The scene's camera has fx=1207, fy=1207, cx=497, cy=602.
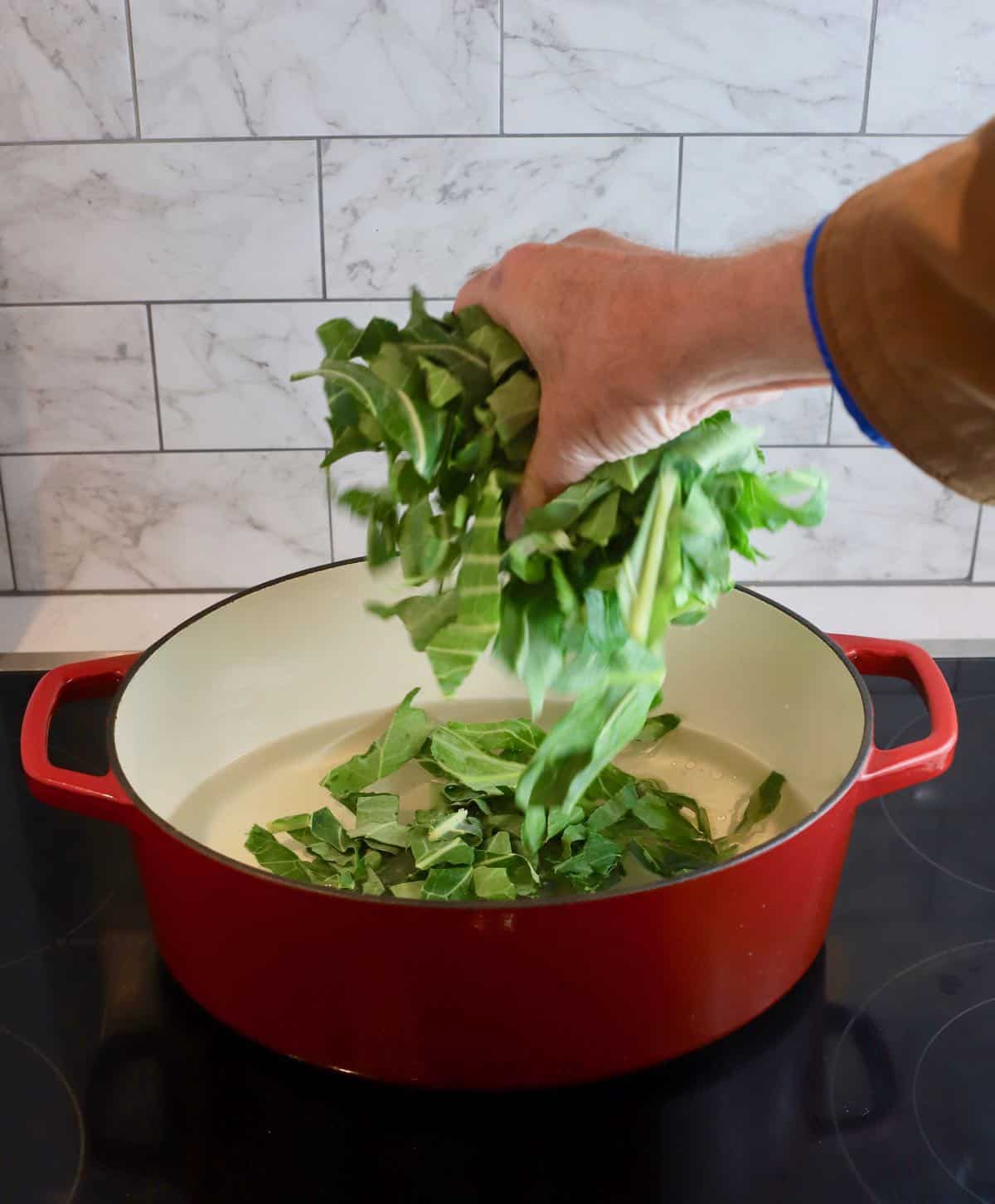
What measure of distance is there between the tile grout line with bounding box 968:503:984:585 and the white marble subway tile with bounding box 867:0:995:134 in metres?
0.43

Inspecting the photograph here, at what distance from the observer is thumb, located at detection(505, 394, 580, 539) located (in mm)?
619

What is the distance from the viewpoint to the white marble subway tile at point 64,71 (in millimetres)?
1221

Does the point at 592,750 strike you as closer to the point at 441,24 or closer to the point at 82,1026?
the point at 82,1026

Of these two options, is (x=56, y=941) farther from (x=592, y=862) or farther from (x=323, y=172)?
(x=323, y=172)

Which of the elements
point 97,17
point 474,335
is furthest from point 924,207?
point 97,17

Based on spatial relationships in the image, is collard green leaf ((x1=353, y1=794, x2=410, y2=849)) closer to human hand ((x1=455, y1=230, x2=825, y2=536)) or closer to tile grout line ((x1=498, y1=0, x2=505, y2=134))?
human hand ((x1=455, y1=230, x2=825, y2=536))

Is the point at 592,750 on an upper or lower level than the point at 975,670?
upper

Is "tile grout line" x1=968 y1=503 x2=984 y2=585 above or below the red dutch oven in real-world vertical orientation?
below

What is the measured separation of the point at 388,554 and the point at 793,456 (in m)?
0.79

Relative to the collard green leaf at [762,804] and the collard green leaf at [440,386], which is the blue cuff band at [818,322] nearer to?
the collard green leaf at [440,386]

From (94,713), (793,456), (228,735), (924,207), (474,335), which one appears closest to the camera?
Result: (924,207)

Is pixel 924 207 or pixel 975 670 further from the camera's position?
pixel 975 670

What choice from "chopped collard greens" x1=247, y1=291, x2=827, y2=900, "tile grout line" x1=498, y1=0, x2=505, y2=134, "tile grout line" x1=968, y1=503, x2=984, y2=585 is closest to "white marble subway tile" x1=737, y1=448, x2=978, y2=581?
"tile grout line" x1=968, y1=503, x2=984, y2=585

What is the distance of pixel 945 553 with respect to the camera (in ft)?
4.77
